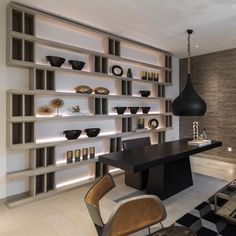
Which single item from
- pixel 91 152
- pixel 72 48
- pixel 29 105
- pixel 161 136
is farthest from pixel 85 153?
pixel 161 136

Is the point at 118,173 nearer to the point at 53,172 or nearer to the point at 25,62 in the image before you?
the point at 53,172

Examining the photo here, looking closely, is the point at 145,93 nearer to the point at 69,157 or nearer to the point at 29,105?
the point at 69,157

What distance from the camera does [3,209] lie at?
2902 millimetres

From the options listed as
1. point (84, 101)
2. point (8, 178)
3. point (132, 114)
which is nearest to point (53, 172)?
point (8, 178)

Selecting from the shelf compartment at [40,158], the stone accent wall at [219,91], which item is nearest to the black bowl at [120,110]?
the shelf compartment at [40,158]

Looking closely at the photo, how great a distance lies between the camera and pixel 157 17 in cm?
344

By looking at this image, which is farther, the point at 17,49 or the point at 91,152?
the point at 91,152

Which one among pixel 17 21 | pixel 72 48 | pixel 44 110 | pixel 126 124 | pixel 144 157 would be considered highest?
pixel 17 21

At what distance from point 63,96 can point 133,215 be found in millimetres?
2693

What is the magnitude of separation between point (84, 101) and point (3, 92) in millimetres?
1422

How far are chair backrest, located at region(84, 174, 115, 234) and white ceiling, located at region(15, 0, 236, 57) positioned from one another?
8.05 feet

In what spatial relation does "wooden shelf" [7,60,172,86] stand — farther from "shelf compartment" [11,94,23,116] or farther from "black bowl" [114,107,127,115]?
"black bowl" [114,107,127,115]

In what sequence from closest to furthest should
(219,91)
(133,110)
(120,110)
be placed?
1. (120,110)
2. (133,110)
3. (219,91)

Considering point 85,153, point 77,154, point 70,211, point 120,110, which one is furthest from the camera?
Result: point 120,110
